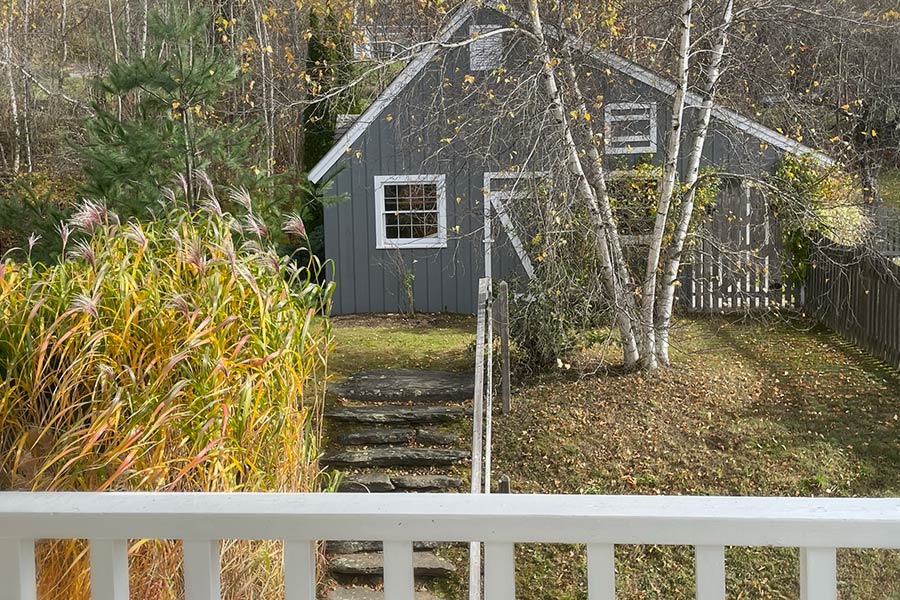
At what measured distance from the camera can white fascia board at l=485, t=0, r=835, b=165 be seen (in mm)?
9039

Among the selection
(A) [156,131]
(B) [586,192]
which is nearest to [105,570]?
(A) [156,131]

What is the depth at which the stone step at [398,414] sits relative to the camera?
8503 millimetres

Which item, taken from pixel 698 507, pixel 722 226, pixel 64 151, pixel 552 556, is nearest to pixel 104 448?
pixel 698 507

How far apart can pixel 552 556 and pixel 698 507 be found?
20.1 feet

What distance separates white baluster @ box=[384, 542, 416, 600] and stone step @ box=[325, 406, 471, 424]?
7307mm

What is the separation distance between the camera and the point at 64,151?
19.5m

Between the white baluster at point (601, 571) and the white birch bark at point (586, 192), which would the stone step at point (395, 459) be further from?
the white baluster at point (601, 571)

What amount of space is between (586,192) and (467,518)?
8.09m

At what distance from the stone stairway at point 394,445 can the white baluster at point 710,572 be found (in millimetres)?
4961

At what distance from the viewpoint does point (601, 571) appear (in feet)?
3.93

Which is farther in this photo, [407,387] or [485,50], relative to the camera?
[485,50]

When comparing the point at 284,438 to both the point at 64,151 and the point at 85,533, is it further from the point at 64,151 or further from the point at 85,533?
the point at 64,151

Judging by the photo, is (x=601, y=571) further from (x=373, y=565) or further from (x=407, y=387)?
(x=407, y=387)

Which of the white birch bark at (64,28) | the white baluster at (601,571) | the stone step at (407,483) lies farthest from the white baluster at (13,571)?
the white birch bark at (64,28)
